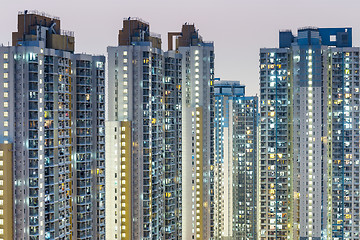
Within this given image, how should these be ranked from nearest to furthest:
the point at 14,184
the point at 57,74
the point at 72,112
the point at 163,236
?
the point at 14,184, the point at 57,74, the point at 72,112, the point at 163,236

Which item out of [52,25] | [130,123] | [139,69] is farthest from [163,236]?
[52,25]

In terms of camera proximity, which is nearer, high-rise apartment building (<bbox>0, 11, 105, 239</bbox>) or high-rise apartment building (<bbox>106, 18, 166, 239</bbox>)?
high-rise apartment building (<bbox>0, 11, 105, 239</bbox>)

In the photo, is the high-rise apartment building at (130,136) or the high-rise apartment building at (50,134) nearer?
the high-rise apartment building at (50,134)

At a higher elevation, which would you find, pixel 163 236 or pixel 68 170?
pixel 68 170

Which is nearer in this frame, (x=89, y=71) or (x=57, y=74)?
(x=57, y=74)

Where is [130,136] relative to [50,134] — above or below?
below

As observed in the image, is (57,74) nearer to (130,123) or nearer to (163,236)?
(130,123)

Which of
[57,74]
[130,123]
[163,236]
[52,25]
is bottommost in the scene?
[163,236]

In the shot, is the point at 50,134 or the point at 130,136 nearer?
the point at 50,134
